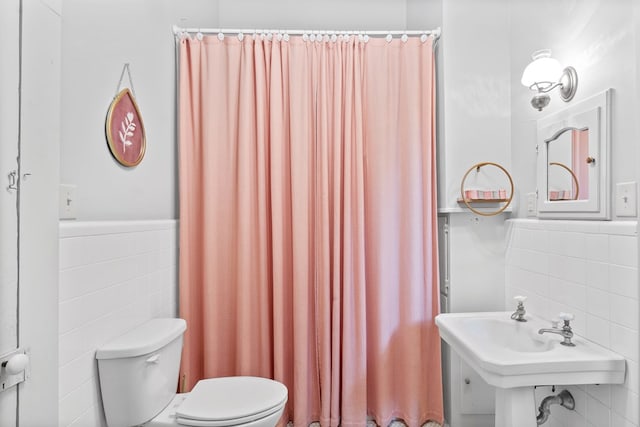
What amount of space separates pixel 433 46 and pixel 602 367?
64.2 inches

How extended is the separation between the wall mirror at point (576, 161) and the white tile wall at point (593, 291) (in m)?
0.06

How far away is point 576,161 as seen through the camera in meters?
1.37

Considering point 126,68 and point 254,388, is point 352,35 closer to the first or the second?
point 126,68

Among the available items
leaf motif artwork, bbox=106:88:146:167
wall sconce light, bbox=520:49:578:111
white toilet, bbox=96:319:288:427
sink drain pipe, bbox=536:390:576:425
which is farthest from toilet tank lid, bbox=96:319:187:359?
wall sconce light, bbox=520:49:578:111

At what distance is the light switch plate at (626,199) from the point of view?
3.61ft

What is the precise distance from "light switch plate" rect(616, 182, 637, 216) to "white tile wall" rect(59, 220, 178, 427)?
175cm

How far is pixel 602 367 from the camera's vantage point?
1.12 meters

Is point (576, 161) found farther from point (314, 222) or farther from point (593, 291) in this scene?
point (314, 222)

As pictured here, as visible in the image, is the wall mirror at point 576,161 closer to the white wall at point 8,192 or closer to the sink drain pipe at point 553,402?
the sink drain pipe at point 553,402

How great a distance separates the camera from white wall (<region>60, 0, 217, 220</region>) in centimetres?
116

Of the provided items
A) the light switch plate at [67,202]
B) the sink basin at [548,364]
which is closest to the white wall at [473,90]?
the sink basin at [548,364]

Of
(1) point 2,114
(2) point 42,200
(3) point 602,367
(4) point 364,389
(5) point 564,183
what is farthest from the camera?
(4) point 364,389

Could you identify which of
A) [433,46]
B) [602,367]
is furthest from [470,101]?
[602,367]

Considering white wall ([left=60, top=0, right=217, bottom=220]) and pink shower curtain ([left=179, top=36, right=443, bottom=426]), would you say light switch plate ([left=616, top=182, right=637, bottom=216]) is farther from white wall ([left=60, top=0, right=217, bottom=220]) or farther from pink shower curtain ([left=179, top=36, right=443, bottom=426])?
white wall ([left=60, top=0, right=217, bottom=220])
